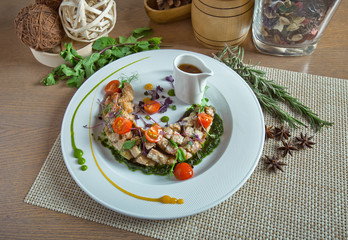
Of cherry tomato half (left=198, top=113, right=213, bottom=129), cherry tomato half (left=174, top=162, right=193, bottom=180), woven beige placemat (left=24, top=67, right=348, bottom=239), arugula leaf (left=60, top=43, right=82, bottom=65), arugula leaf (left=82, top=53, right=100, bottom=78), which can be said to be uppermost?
arugula leaf (left=60, top=43, right=82, bottom=65)

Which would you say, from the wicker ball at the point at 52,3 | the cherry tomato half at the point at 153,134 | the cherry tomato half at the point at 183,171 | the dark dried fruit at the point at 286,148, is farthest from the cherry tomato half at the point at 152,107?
the wicker ball at the point at 52,3

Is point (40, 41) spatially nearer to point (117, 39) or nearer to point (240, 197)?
point (117, 39)

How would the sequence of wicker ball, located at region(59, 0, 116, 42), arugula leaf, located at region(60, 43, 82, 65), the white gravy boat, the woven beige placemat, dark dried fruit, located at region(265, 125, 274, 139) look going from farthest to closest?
1. arugula leaf, located at region(60, 43, 82, 65)
2. wicker ball, located at region(59, 0, 116, 42)
3. dark dried fruit, located at region(265, 125, 274, 139)
4. the white gravy boat
5. the woven beige placemat

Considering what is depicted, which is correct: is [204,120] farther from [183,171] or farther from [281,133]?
[281,133]

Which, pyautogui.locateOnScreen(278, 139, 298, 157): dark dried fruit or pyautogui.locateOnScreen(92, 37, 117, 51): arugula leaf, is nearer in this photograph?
pyautogui.locateOnScreen(278, 139, 298, 157): dark dried fruit

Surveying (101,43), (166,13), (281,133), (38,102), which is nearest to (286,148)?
(281,133)

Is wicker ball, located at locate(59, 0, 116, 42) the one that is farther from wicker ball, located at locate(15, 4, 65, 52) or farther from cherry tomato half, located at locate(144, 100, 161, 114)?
cherry tomato half, located at locate(144, 100, 161, 114)

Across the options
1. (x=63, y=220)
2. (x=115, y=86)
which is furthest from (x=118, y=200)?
(x=115, y=86)

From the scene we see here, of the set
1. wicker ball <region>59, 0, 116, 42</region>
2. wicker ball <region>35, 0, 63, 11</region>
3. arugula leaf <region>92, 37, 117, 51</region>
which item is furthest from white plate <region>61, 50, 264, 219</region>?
wicker ball <region>35, 0, 63, 11</region>
